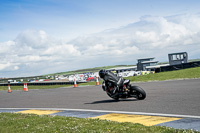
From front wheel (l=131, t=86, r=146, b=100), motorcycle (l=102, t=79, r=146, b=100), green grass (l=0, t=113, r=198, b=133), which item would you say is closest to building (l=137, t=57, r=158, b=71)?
motorcycle (l=102, t=79, r=146, b=100)

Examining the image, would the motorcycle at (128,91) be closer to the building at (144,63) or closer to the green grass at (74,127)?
the green grass at (74,127)

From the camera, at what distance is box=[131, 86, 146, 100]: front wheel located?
1147cm

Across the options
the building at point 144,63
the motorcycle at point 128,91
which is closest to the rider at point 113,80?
the motorcycle at point 128,91

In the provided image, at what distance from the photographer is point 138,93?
37.9 feet

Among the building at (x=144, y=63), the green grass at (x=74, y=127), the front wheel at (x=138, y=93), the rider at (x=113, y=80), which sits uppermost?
the building at (x=144, y=63)

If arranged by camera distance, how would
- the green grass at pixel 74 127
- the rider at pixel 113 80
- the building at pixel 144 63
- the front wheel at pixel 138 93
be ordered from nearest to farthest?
1. the green grass at pixel 74 127
2. the front wheel at pixel 138 93
3. the rider at pixel 113 80
4. the building at pixel 144 63

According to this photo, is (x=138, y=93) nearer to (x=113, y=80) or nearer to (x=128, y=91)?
(x=128, y=91)

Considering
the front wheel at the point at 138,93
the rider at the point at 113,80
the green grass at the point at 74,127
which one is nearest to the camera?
the green grass at the point at 74,127

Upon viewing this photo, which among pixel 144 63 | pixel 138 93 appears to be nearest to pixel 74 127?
pixel 138 93

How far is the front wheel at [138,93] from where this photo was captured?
11.5 meters

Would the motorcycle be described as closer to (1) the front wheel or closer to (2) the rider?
(1) the front wheel

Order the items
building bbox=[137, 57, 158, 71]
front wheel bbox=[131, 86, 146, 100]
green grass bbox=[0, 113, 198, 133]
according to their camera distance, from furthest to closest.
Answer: building bbox=[137, 57, 158, 71], front wheel bbox=[131, 86, 146, 100], green grass bbox=[0, 113, 198, 133]

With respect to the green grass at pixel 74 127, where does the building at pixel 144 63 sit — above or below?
above

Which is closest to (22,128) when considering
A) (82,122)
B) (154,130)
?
(82,122)
